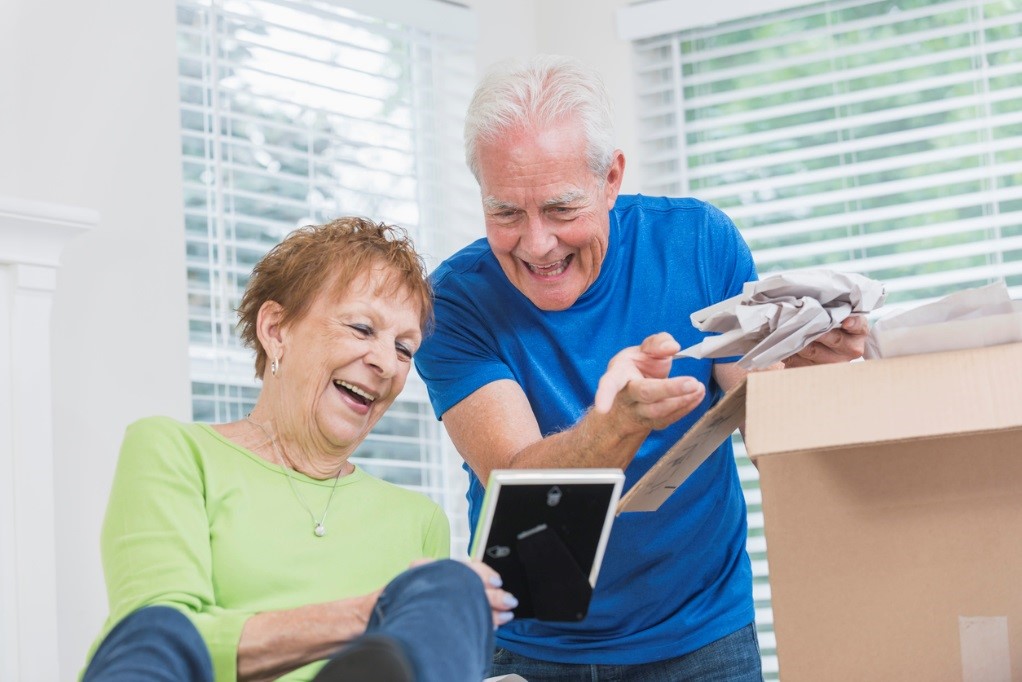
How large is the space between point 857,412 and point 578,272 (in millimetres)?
646

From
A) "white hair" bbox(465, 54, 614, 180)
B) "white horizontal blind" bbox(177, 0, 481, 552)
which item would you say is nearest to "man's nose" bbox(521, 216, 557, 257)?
"white hair" bbox(465, 54, 614, 180)

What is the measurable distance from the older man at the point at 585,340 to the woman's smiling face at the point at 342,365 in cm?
16

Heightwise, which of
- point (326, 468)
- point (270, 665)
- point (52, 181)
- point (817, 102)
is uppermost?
point (817, 102)

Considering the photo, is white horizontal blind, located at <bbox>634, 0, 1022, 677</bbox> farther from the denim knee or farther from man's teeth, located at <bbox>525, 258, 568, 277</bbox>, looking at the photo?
the denim knee

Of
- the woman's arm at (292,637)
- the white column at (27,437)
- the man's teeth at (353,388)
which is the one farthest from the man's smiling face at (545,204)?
the white column at (27,437)

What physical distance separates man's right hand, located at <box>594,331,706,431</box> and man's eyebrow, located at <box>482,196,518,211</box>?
32 centimetres

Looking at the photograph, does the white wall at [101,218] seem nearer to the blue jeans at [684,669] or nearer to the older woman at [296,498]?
the older woman at [296,498]

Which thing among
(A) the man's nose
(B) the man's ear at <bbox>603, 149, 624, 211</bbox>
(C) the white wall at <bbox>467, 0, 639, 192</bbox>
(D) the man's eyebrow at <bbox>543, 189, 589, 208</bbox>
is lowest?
(A) the man's nose

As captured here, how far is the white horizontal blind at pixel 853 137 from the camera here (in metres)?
2.81

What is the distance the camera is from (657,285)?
5.69ft

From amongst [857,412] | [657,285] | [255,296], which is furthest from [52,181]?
[857,412]

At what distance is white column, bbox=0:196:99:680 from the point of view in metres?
1.81

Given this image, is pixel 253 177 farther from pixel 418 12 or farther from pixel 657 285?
pixel 657 285

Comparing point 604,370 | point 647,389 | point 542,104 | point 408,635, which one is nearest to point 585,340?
point 604,370
